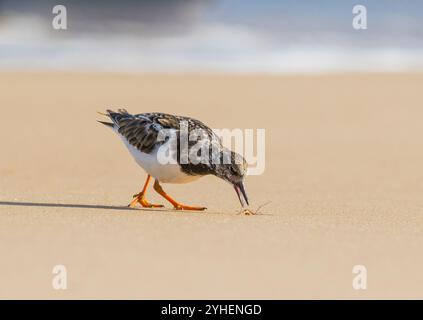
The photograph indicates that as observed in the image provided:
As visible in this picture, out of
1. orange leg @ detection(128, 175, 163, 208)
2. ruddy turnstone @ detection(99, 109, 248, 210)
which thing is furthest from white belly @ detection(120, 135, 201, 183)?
orange leg @ detection(128, 175, 163, 208)

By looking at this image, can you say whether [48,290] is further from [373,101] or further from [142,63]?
[142,63]

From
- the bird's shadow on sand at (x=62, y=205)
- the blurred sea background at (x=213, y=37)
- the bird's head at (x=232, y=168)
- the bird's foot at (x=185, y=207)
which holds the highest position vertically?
the blurred sea background at (x=213, y=37)

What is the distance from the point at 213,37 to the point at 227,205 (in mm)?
17304

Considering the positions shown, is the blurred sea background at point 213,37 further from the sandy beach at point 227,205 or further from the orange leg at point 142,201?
the orange leg at point 142,201

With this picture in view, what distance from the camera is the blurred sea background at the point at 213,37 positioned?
75.9 ft

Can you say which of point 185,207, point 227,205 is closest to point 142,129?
point 185,207

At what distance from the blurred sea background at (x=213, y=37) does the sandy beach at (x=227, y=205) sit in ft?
16.0

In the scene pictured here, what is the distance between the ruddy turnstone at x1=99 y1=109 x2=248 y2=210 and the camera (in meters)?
7.45

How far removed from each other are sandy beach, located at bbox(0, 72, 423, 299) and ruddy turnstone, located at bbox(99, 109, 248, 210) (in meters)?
0.37

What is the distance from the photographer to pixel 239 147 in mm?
12523

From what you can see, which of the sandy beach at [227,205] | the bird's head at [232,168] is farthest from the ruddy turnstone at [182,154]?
the sandy beach at [227,205]

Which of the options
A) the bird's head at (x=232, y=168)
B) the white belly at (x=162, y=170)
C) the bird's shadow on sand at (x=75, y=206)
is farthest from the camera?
the bird's shadow on sand at (x=75, y=206)

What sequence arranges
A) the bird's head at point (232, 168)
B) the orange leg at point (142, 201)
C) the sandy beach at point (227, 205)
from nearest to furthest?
the sandy beach at point (227, 205) → the bird's head at point (232, 168) → the orange leg at point (142, 201)

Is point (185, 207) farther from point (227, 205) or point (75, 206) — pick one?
point (75, 206)
